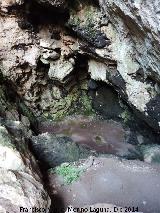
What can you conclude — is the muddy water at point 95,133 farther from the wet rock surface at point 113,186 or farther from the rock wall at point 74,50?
the wet rock surface at point 113,186

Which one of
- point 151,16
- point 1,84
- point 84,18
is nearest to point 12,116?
point 1,84

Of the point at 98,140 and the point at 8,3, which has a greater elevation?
the point at 8,3

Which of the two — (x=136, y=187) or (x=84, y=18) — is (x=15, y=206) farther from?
(x=84, y=18)

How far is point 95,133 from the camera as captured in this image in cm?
1332

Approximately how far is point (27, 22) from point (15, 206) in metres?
7.88

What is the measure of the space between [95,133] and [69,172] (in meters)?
4.27

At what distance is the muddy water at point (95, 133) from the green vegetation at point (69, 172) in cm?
274

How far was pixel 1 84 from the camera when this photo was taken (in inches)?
480

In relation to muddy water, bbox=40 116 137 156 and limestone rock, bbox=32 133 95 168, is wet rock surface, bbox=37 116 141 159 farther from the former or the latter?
limestone rock, bbox=32 133 95 168

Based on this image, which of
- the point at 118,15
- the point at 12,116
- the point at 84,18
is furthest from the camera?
the point at 12,116

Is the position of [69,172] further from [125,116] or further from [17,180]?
[125,116]

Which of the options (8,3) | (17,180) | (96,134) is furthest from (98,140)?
(17,180)

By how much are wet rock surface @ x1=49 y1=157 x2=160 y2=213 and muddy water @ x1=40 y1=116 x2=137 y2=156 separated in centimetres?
222

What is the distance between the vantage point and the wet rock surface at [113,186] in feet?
27.6
